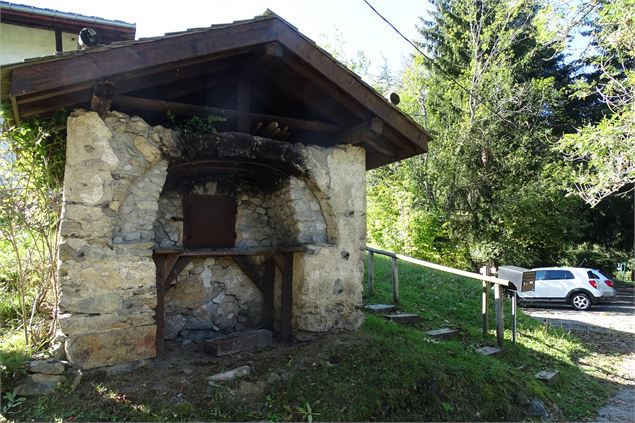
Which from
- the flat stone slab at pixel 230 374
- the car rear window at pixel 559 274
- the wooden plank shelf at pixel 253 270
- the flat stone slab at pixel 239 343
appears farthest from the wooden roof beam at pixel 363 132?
the car rear window at pixel 559 274

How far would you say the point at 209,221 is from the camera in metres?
5.47

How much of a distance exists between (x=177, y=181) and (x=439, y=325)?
4908 mm

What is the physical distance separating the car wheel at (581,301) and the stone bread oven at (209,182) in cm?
1119

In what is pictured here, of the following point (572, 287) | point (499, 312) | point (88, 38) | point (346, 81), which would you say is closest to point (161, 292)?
point (88, 38)

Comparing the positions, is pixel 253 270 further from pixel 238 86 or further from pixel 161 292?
pixel 238 86

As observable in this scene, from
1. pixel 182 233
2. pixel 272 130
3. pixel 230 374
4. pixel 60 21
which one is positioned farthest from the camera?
pixel 60 21

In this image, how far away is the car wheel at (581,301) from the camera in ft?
44.3

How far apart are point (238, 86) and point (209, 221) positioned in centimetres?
176

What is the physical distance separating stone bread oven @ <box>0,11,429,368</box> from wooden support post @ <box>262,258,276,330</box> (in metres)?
0.02

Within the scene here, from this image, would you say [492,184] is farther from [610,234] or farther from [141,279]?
[141,279]

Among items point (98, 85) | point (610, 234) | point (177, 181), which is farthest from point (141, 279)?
point (610, 234)

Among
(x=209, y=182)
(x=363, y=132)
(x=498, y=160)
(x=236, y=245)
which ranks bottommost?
(x=236, y=245)

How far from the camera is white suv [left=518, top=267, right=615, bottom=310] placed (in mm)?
13484

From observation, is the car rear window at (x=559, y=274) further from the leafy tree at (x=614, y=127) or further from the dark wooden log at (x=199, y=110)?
the dark wooden log at (x=199, y=110)
